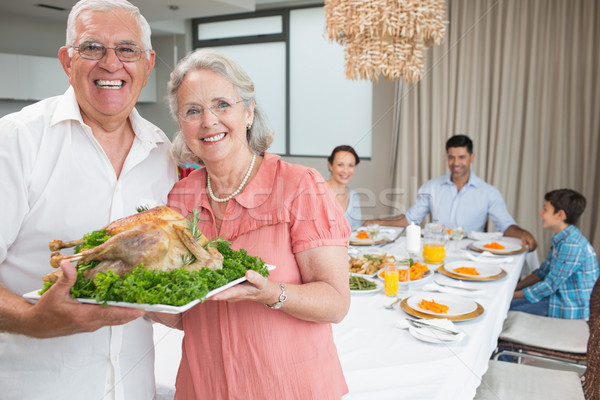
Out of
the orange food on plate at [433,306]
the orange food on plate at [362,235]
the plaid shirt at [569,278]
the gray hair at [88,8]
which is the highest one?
the gray hair at [88,8]

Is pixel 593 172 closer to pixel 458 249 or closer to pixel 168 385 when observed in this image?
pixel 458 249

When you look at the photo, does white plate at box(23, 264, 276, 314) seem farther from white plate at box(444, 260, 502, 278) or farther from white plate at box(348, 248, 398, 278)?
white plate at box(444, 260, 502, 278)

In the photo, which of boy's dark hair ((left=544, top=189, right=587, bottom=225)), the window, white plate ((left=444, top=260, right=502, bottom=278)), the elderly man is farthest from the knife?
the window

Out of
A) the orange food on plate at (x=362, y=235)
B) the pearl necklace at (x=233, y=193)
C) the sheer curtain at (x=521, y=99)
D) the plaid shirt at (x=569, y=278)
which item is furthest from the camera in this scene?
the sheer curtain at (x=521, y=99)

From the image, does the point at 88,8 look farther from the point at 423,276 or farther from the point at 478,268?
the point at 478,268

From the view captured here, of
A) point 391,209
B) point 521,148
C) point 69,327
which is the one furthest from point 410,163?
point 69,327

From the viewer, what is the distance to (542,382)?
2.50 meters

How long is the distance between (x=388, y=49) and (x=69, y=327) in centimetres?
285

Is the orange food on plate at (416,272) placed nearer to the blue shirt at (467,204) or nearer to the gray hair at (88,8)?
the blue shirt at (467,204)

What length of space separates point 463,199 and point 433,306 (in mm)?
2580

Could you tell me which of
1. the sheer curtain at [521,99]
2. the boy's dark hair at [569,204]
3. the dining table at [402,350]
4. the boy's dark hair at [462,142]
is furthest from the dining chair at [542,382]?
the sheer curtain at [521,99]

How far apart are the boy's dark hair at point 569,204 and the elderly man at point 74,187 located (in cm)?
325

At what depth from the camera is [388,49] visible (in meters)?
3.44

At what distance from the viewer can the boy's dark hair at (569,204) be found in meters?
3.66
